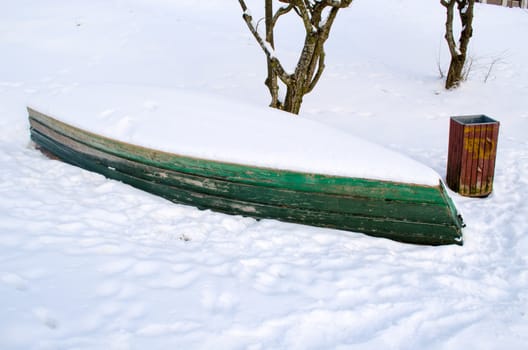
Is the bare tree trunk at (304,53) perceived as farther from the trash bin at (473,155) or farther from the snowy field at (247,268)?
the trash bin at (473,155)

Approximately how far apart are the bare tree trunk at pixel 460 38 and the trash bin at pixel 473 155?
285 centimetres

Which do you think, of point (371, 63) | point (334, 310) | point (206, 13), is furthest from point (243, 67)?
point (334, 310)

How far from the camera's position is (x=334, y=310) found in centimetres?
294

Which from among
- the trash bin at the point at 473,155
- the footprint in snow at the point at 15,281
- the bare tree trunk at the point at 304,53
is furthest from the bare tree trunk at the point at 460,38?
the footprint in snow at the point at 15,281

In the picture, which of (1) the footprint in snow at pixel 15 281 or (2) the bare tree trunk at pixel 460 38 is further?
(2) the bare tree trunk at pixel 460 38

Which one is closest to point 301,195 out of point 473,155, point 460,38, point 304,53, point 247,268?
point 247,268

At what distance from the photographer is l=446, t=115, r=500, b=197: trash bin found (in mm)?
4368

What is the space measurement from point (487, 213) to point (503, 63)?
495 centimetres

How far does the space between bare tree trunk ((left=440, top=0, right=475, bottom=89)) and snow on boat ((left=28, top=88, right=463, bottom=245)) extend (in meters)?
3.86

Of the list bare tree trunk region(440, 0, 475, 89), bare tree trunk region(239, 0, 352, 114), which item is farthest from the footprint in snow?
bare tree trunk region(440, 0, 475, 89)

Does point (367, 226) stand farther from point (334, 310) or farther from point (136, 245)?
point (136, 245)

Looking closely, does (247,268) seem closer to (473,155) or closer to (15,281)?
(15,281)

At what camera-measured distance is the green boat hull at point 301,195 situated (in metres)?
3.61

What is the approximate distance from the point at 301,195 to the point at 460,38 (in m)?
4.58
